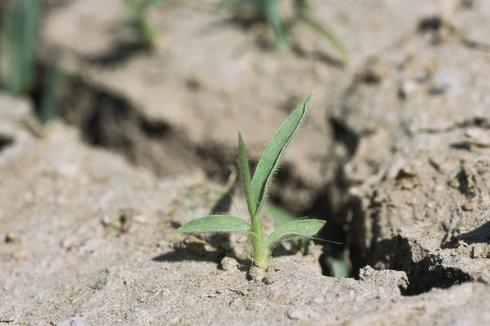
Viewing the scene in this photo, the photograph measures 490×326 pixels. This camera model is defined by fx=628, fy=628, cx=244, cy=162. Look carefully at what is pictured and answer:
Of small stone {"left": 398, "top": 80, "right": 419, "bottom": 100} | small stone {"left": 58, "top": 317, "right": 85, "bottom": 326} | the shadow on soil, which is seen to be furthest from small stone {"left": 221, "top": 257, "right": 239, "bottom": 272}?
small stone {"left": 398, "top": 80, "right": 419, "bottom": 100}

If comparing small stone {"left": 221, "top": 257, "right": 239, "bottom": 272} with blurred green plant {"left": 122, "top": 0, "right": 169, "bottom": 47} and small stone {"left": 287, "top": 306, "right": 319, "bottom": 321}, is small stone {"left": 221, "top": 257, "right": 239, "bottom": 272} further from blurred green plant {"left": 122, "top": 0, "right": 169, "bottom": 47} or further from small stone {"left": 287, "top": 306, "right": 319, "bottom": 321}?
blurred green plant {"left": 122, "top": 0, "right": 169, "bottom": 47}

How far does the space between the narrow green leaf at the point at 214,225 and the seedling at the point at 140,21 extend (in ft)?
4.67

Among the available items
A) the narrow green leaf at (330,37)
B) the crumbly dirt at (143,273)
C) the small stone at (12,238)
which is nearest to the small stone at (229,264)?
the crumbly dirt at (143,273)

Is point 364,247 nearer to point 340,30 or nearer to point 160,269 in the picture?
point 160,269

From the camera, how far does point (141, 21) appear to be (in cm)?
272

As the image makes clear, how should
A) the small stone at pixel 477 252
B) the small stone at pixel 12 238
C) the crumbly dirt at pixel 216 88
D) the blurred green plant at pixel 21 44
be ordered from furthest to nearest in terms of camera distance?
the blurred green plant at pixel 21 44 < the crumbly dirt at pixel 216 88 < the small stone at pixel 12 238 < the small stone at pixel 477 252

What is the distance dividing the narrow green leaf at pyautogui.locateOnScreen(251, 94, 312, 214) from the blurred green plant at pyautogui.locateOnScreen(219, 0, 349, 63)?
104 cm

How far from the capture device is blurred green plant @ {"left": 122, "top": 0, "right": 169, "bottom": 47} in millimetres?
2709

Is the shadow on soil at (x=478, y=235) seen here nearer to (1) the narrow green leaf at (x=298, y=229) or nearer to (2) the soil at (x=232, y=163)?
(2) the soil at (x=232, y=163)

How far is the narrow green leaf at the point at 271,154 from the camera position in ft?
4.97

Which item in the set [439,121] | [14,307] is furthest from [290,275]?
[439,121]

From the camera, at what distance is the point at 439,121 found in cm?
210

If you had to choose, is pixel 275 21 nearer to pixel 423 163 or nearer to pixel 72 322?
pixel 423 163

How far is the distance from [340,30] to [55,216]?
141 cm
